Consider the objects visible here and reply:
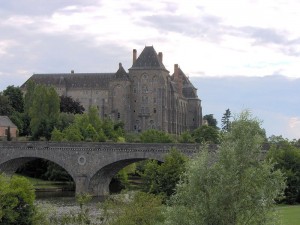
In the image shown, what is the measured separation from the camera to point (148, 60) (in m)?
161

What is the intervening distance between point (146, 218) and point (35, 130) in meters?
80.4

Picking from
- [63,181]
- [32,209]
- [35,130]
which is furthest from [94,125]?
[32,209]

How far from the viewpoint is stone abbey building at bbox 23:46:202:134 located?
161 m

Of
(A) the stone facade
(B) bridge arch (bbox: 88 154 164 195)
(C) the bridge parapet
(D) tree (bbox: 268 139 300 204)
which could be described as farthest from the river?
(A) the stone facade

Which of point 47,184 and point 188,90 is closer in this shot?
point 47,184

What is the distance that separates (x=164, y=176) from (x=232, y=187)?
25790 mm

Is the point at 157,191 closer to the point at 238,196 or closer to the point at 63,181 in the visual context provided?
the point at 238,196

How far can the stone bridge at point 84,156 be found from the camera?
260 feet

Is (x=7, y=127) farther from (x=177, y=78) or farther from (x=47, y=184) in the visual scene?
(x=177, y=78)

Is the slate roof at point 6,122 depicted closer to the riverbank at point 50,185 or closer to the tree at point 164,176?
the riverbank at point 50,185

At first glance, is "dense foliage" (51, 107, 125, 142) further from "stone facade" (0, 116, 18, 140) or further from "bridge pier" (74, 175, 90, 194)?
"bridge pier" (74, 175, 90, 194)

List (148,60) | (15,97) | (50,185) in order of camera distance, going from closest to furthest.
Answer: (50,185), (15,97), (148,60)

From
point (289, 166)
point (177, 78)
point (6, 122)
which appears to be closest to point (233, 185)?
point (289, 166)

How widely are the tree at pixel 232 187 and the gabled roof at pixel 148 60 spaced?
12822 cm
